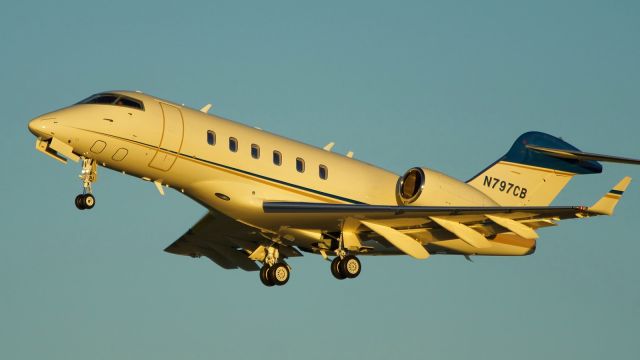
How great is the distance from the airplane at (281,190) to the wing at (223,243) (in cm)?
6

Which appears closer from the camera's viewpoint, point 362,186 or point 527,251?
point 362,186

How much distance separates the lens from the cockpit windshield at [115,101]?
2320 centimetres

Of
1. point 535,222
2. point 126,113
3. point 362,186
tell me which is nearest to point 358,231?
point 362,186

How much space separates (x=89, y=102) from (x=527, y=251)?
11.0 meters

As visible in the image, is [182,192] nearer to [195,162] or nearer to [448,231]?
[195,162]

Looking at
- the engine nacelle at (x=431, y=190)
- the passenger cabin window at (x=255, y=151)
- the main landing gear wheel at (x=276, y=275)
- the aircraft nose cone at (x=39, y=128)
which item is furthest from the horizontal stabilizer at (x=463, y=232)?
the aircraft nose cone at (x=39, y=128)

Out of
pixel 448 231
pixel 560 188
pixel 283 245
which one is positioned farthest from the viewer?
pixel 560 188

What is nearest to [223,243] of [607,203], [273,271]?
[273,271]

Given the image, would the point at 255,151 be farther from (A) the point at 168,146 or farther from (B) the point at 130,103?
(B) the point at 130,103

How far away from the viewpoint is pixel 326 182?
81.8 feet

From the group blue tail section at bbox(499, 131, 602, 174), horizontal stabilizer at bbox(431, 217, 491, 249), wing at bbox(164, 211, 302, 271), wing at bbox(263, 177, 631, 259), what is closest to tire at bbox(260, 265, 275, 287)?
wing at bbox(164, 211, 302, 271)

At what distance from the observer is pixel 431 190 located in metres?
25.4

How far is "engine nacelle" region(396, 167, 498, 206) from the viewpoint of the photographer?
2534 cm

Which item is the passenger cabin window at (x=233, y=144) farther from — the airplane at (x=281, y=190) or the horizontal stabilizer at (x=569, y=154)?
the horizontal stabilizer at (x=569, y=154)
